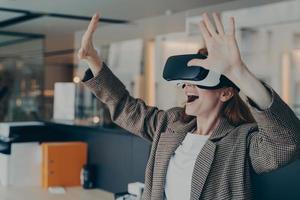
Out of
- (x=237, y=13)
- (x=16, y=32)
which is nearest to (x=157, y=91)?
(x=237, y=13)

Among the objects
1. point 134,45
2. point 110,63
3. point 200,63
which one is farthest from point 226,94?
point 110,63

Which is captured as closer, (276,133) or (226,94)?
(276,133)

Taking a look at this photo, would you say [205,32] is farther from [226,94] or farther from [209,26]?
[226,94]

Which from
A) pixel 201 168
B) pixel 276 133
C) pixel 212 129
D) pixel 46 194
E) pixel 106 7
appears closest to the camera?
pixel 276 133

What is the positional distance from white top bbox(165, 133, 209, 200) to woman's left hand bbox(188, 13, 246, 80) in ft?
0.81

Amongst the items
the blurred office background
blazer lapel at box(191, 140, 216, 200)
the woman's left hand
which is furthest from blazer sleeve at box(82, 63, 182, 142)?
Answer: the blurred office background

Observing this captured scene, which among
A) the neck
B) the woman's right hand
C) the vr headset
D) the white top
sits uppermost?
the woman's right hand

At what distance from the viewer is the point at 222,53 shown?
1.00m

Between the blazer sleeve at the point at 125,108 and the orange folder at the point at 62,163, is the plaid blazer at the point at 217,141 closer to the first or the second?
the blazer sleeve at the point at 125,108

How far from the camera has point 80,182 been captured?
2404mm

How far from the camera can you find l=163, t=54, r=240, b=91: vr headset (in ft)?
3.85

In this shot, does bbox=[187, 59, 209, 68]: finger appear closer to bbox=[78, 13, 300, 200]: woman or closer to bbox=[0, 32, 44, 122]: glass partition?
bbox=[78, 13, 300, 200]: woman

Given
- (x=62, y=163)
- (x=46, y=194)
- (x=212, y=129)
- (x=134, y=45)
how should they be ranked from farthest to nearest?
(x=134, y=45) < (x=62, y=163) < (x=46, y=194) < (x=212, y=129)

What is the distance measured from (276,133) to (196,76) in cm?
26
